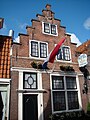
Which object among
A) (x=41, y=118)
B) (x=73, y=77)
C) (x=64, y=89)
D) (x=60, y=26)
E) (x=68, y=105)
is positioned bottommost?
(x=41, y=118)

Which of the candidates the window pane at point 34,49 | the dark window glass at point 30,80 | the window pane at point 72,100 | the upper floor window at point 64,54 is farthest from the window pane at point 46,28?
the window pane at point 72,100

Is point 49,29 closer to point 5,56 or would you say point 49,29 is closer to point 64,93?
point 5,56

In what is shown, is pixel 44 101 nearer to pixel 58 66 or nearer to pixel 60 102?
pixel 60 102

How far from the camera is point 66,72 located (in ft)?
35.8

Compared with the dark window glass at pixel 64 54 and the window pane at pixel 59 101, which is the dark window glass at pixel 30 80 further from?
the dark window glass at pixel 64 54

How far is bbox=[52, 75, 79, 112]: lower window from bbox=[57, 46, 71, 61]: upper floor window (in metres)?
A: 1.66

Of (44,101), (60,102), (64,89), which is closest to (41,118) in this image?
(44,101)

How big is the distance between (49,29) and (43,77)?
4386 mm

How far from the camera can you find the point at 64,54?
37.7 feet

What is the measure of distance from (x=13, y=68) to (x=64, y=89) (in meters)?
4.32

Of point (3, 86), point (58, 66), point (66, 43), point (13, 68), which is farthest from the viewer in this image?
point (66, 43)

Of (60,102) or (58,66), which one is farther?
(58,66)

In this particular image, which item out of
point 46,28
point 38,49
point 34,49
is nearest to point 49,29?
point 46,28

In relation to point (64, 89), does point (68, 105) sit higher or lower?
lower
